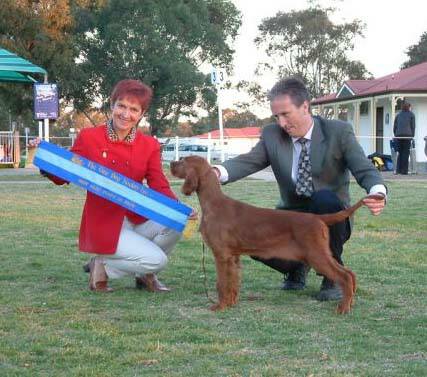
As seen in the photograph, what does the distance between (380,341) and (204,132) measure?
66.5m

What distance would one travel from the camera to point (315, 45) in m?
51.6

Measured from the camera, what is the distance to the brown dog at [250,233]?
465 cm

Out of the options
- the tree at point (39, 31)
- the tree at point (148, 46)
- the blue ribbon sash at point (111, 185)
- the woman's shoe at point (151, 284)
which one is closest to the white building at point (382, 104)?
the tree at point (148, 46)

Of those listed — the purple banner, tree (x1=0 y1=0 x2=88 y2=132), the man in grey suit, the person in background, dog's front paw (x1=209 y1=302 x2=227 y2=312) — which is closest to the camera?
dog's front paw (x1=209 y1=302 x2=227 y2=312)

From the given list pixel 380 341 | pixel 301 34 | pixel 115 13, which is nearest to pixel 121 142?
pixel 380 341

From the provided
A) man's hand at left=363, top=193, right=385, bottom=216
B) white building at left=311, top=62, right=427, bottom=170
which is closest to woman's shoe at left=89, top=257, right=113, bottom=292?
man's hand at left=363, top=193, right=385, bottom=216

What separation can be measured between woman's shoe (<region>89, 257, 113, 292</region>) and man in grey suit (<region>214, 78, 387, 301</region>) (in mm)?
1093

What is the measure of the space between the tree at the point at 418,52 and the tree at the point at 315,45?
3.30 meters

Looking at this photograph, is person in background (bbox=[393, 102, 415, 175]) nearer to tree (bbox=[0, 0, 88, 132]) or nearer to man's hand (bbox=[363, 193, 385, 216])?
tree (bbox=[0, 0, 88, 132])

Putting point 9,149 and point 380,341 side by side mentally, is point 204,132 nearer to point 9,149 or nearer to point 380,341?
point 9,149

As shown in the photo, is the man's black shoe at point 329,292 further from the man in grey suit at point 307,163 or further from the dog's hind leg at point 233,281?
the dog's hind leg at point 233,281

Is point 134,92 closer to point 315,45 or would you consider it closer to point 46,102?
point 46,102

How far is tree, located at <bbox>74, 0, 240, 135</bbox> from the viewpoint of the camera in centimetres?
4153

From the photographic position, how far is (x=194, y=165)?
4.90 meters
